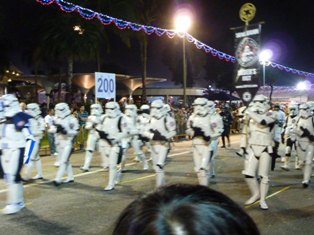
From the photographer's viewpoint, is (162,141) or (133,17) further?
(133,17)

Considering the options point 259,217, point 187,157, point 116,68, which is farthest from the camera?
point 116,68

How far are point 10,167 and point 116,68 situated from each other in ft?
181

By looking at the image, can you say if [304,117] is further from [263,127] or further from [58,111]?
[58,111]

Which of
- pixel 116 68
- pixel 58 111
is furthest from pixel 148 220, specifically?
pixel 116 68

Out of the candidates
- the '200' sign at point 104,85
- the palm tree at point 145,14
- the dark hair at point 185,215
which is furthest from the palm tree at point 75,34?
the dark hair at point 185,215

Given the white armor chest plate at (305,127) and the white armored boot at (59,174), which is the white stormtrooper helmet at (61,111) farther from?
the white armor chest plate at (305,127)

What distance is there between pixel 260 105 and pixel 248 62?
3.37 ft

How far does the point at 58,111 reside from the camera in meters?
11.1

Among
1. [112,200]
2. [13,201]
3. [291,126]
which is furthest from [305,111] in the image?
[13,201]

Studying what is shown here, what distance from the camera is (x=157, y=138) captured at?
32.7ft

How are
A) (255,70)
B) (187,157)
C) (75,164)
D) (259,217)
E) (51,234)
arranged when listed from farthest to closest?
(187,157)
(75,164)
(255,70)
(259,217)
(51,234)

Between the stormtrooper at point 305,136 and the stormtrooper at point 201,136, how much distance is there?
8.13 ft

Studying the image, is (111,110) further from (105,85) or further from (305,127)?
(305,127)

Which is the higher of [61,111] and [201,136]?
[61,111]
